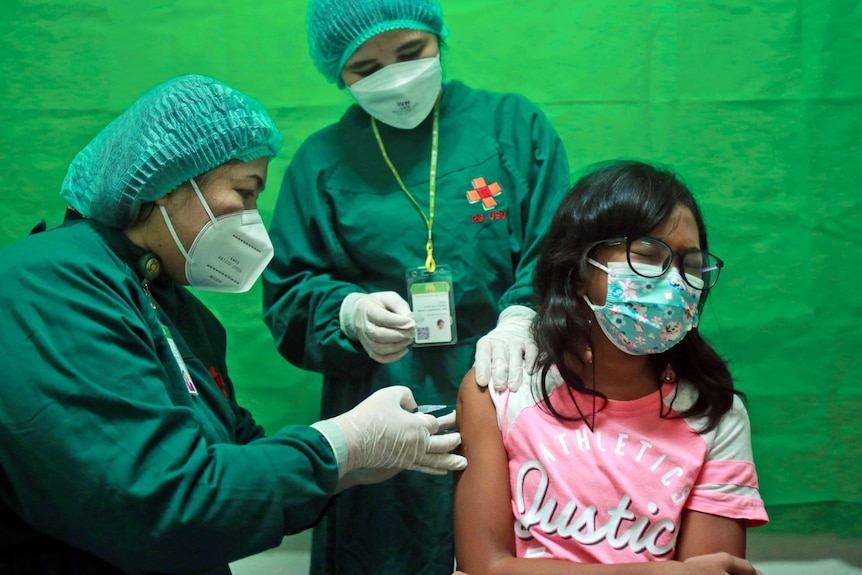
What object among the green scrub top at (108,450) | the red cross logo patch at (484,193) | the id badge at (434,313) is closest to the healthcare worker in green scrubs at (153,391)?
the green scrub top at (108,450)

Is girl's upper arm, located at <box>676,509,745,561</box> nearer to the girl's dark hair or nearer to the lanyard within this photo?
the girl's dark hair

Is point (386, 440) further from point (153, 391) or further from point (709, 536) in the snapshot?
point (709, 536)

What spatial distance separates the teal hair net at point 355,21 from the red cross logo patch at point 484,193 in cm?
40

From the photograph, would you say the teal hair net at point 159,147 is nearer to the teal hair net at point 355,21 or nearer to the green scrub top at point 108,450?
the green scrub top at point 108,450

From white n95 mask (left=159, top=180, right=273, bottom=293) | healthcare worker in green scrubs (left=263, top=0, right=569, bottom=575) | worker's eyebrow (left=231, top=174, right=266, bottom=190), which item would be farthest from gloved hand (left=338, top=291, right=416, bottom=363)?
worker's eyebrow (left=231, top=174, right=266, bottom=190)

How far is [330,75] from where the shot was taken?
2.04 metres

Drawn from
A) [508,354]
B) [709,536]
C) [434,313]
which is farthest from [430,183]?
[709,536]

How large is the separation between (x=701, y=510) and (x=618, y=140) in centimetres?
144

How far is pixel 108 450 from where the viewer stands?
1174 millimetres

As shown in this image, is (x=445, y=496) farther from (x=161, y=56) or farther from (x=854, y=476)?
(x=161, y=56)

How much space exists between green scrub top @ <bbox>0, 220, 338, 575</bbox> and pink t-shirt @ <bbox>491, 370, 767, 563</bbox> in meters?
0.43

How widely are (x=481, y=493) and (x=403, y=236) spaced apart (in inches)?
25.7

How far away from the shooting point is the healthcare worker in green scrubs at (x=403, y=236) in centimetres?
192

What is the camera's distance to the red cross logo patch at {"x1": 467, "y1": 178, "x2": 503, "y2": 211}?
195cm
